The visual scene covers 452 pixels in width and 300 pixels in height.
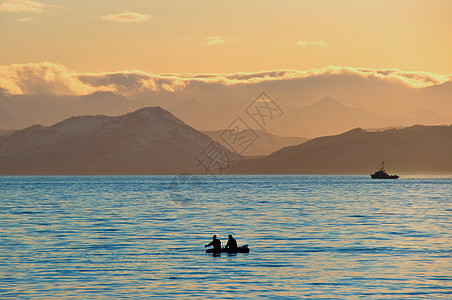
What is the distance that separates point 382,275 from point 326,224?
4618 centimetres

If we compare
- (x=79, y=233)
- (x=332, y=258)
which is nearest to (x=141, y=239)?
(x=79, y=233)

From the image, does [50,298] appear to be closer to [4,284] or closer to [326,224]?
[4,284]

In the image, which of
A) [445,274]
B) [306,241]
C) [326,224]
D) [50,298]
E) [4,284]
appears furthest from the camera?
[326,224]

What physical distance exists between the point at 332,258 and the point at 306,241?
46.9 ft

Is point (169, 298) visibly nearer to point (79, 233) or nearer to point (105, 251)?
point (105, 251)

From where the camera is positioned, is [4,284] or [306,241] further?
[306,241]

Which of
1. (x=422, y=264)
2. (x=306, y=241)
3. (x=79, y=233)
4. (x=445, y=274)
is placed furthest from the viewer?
(x=79, y=233)

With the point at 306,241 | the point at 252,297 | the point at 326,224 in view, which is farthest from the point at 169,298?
the point at 326,224

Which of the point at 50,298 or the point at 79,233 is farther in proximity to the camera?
the point at 79,233

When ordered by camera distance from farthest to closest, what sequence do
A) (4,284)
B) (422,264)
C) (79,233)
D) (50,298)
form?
(79,233) → (422,264) → (4,284) → (50,298)

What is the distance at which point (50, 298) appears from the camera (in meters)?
44.9

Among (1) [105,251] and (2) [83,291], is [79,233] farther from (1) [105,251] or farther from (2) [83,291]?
(2) [83,291]

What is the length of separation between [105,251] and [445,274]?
29.8m

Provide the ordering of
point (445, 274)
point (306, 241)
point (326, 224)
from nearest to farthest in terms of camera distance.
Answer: point (445, 274) → point (306, 241) → point (326, 224)
